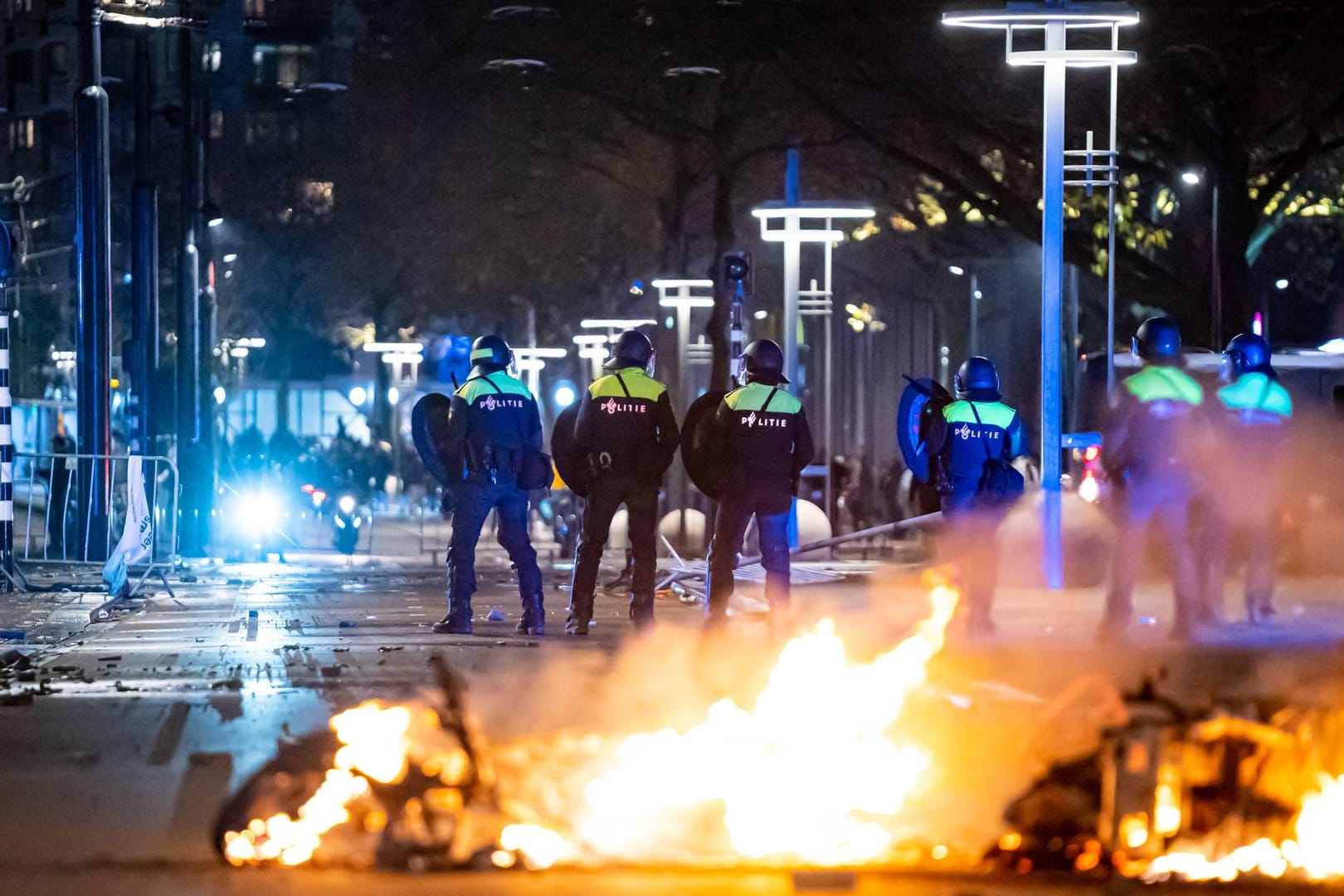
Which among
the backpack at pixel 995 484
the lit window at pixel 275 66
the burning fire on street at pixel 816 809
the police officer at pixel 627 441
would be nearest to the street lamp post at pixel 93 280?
the police officer at pixel 627 441

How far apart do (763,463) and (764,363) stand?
1.99ft

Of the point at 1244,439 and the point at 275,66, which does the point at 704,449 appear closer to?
the point at 1244,439

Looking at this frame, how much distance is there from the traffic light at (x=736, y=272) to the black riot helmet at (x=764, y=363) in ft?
18.8

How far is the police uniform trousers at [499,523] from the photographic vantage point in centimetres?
1434

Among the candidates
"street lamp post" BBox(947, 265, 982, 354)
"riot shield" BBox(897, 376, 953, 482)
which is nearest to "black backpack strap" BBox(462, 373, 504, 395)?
"riot shield" BBox(897, 376, 953, 482)

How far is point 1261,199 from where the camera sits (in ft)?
86.1

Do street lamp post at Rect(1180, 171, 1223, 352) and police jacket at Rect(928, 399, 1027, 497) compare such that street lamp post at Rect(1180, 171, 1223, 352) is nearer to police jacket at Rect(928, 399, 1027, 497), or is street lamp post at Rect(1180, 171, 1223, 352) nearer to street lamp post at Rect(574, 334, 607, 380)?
police jacket at Rect(928, 399, 1027, 497)

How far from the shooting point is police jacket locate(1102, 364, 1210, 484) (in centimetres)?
1291

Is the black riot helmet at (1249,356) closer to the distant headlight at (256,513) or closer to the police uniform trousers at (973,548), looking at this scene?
the police uniform trousers at (973,548)

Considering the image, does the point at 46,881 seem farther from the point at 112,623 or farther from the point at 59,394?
the point at 59,394

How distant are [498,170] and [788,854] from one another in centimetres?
2453

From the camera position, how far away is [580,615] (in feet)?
48.4

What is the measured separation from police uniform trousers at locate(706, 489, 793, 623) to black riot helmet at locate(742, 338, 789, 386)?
0.68 m

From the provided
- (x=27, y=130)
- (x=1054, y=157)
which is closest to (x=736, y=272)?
(x=1054, y=157)
